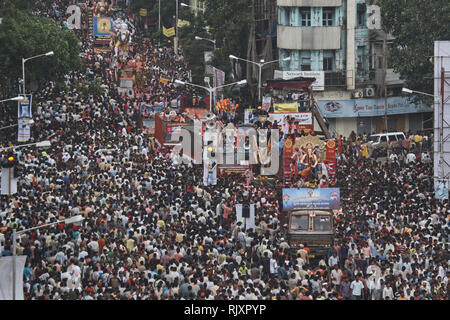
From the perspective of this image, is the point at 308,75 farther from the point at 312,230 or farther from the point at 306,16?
the point at 312,230

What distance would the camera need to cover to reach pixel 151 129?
52375 millimetres

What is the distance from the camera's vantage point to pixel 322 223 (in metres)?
33.9

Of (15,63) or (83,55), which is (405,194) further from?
(83,55)

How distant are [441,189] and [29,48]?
22.3 meters

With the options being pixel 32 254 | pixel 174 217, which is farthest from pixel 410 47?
pixel 32 254

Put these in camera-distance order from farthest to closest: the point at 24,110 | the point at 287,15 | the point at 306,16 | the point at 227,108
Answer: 1. the point at 287,15
2. the point at 306,16
3. the point at 227,108
4. the point at 24,110

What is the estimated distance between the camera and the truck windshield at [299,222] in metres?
34.0

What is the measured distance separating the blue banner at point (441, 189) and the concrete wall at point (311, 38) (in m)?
26.8

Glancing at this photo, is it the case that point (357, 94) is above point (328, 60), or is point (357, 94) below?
below

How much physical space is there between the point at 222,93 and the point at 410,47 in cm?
1621

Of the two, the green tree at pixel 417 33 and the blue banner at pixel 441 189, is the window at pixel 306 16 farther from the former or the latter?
the blue banner at pixel 441 189

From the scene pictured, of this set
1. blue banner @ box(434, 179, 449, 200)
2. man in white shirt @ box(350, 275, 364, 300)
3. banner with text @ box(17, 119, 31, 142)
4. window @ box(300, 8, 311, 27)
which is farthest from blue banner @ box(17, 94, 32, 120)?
window @ box(300, 8, 311, 27)

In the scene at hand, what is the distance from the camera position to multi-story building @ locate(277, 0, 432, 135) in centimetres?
6556

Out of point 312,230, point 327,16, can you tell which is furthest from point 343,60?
point 312,230
